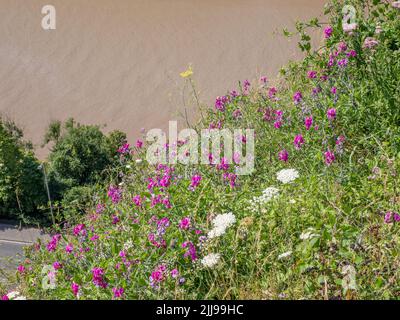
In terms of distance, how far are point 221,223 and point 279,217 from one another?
290mm

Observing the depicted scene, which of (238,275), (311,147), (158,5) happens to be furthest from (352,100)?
(158,5)

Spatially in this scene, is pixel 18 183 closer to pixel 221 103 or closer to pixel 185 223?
pixel 221 103

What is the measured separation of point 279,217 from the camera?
2.94m

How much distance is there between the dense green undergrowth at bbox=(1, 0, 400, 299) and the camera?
2529 millimetres

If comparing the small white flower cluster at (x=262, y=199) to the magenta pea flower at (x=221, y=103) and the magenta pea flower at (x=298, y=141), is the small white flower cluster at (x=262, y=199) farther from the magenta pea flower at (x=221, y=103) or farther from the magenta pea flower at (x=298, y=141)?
the magenta pea flower at (x=221, y=103)

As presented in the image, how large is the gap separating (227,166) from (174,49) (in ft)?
61.5

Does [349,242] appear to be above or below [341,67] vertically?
below

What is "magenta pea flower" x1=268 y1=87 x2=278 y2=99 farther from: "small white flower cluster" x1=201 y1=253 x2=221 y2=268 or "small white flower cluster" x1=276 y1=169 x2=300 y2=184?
"small white flower cluster" x1=201 y1=253 x2=221 y2=268

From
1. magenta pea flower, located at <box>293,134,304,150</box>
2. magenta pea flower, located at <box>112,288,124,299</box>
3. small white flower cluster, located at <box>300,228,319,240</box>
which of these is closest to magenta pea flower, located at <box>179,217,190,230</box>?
magenta pea flower, located at <box>112,288,124,299</box>

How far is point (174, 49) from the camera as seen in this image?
72.3 ft

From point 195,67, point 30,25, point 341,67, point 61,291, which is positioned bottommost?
point 61,291

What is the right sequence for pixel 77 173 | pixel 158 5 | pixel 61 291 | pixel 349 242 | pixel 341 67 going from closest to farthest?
1. pixel 349 242
2. pixel 61 291
3. pixel 341 67
4. pixel 77 173
5. pixel 158 5

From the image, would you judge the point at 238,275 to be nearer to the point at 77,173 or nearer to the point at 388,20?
the point at 388,20

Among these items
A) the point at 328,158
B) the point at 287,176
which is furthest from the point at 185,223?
the point at 328,158
